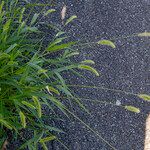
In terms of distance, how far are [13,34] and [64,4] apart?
62 cm

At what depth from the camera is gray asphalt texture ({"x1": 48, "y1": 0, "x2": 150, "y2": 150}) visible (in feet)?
7.68

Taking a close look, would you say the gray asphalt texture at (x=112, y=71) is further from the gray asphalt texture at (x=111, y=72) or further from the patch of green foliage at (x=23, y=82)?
the patch of green foliage at (x=23, y=82)

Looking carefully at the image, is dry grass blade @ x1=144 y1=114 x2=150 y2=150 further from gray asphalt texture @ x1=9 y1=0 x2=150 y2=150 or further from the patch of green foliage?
the patch of green foliage

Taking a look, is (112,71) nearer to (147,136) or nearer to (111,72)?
(111,72)

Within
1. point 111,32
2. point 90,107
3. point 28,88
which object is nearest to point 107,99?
point 90,107

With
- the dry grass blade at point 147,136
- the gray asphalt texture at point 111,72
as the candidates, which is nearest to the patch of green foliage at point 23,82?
the gray asphalt texture at point 111,72

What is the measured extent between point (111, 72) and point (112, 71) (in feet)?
0.04

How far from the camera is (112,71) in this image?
2.58m

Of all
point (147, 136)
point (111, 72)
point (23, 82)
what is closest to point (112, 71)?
point (111, 72)

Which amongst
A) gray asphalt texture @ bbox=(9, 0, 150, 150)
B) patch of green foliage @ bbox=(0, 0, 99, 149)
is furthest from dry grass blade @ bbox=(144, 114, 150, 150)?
patch of green foliage @ bbox=(0, 0, 99, 149)

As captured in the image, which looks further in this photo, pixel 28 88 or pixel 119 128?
pixel 119 128

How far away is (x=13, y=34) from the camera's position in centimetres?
215

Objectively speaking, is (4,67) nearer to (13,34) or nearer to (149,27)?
(13,34)

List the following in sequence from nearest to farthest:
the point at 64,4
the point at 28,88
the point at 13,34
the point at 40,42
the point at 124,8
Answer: the point at 28,88, the point at 13,34, the point at 40,42, the point at 64,4, the point at 124,8
